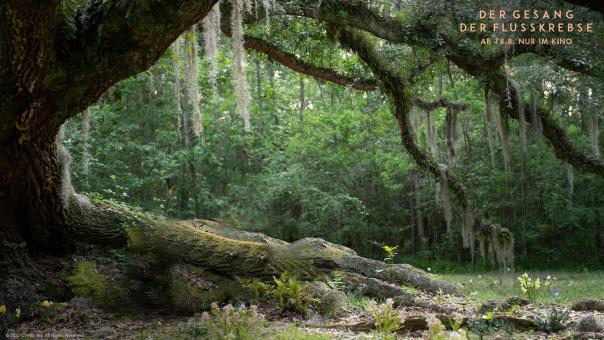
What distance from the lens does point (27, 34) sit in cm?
333

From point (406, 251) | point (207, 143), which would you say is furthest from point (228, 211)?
point (406, 251)

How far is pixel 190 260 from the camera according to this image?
6.25 m

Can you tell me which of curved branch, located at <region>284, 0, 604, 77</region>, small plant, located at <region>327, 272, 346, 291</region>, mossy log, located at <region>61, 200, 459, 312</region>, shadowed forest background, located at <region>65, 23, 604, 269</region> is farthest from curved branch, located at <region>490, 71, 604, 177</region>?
shadowed forest background, located at <region>65, 23, 604, 269</region>

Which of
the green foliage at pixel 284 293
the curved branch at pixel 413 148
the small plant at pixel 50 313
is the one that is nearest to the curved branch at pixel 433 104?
the curved branch at pixel 413 148

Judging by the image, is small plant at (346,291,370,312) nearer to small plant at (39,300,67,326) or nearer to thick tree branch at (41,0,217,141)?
small plant at (39,300,67,326)

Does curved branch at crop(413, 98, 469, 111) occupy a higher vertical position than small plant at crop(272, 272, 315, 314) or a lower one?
higher

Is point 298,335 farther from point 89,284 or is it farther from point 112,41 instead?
point 112,41

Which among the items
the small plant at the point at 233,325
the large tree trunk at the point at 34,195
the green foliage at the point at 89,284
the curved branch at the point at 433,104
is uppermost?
the curved branch at the point at 433,104

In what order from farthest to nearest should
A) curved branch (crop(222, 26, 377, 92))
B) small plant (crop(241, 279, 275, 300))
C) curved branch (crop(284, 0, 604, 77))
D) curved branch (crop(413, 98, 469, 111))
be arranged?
curved branch (crop(413, 98, 469, 111))
curved branch (crop(222, 26, 377, 92))
curved branch (crop(284, 0, 604, 77))
small plant (crop(241, 279, 275, 300))

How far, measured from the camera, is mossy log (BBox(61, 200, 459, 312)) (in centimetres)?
585

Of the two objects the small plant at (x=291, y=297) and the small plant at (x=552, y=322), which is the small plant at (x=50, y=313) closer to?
the small plant at (x=291, y=297)

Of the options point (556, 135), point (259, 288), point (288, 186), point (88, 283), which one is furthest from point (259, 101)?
point (88, 283)

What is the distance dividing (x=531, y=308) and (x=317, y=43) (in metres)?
5.39

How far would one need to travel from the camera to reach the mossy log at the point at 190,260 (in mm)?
5852
